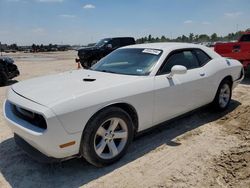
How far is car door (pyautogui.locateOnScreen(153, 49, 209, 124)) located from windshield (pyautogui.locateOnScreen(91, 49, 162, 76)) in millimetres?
207

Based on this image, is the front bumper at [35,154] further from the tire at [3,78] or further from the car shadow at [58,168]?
the tire at [3,78]

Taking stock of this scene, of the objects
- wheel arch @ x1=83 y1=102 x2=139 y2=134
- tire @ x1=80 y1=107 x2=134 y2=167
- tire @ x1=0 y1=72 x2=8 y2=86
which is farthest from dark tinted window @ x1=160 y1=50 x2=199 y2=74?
tire @ x1=0 y1=72 x2=8 y2=86

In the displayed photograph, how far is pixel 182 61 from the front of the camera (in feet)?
14.4

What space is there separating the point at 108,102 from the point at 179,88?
1.42 meters

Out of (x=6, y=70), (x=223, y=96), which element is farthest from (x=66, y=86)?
(x=6, y=70)

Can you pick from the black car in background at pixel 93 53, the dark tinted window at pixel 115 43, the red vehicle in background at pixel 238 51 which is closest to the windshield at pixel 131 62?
the red vehicle in background at pixel 238 51

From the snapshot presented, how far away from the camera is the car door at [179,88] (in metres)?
3.77

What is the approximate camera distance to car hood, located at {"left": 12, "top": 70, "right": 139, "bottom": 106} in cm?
293

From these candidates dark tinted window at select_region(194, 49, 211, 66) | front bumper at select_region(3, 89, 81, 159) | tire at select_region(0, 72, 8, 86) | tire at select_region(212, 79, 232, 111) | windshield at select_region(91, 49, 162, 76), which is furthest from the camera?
tire at select_region(0, 72, 8, 86)

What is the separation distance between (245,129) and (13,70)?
8094mm

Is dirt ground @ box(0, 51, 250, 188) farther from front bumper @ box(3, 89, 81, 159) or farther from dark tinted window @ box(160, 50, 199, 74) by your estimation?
dark tinted window @ box(160, 50, 199, 74)

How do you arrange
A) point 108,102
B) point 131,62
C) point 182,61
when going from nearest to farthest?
point 108,102 → point 131,62 → point 182,61

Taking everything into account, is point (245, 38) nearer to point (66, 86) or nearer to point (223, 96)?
point (223, 96)

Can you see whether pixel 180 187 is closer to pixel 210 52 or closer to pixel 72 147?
pixel 72 147
